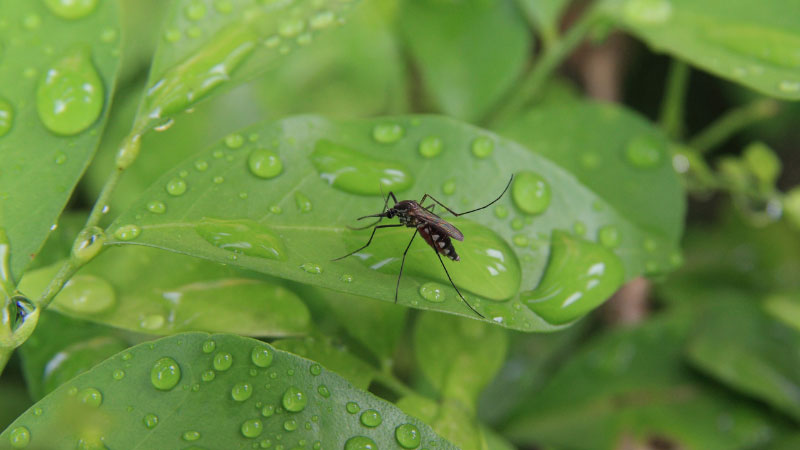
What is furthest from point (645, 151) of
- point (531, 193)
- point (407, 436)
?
point (407, 436)

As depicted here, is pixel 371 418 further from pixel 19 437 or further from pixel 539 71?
pixel 539 71

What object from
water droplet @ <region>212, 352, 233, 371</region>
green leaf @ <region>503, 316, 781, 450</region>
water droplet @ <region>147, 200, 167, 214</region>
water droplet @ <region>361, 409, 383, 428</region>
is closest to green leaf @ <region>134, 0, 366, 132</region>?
water droplet @ <region>147, 200, 167, 214</region>

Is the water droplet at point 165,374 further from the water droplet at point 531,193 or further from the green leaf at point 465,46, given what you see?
the green leaf at point 465,46

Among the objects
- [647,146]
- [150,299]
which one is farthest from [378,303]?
[647,146]

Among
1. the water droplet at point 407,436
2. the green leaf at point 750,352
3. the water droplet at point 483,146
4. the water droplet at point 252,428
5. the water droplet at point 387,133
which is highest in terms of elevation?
the water droplet at point 483,146

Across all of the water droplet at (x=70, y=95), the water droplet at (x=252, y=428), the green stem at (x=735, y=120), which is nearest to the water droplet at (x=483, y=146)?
the water droplet at (x=252, y=428)

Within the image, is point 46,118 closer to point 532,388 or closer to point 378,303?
point 378,303
